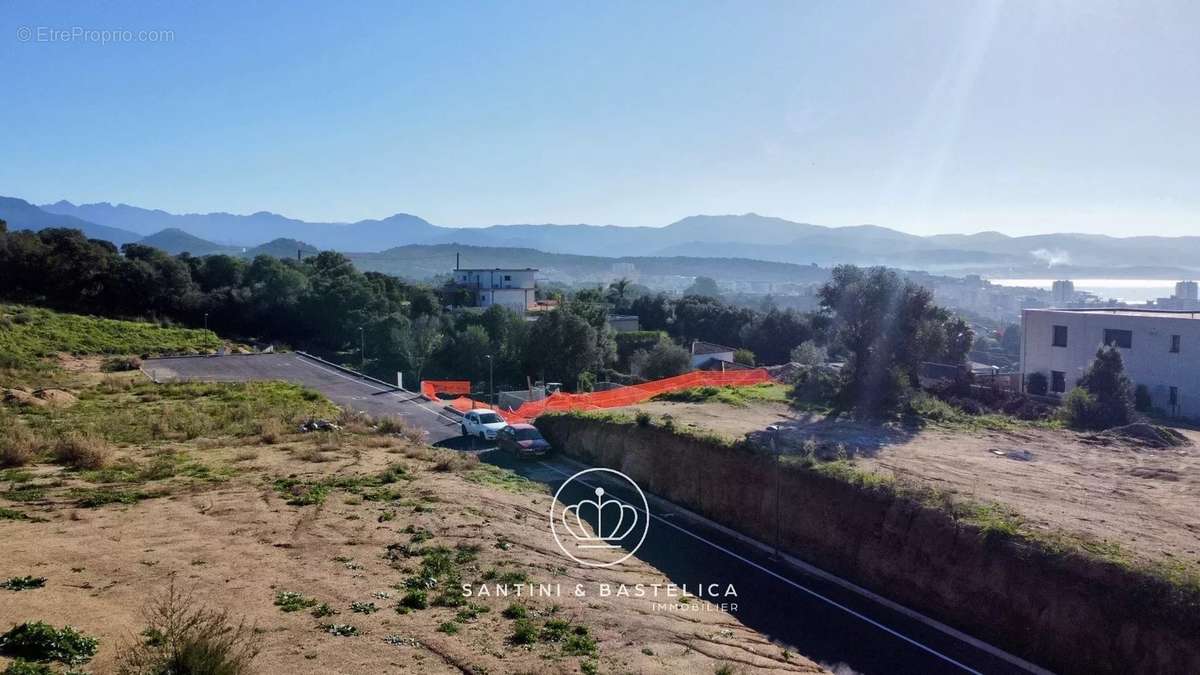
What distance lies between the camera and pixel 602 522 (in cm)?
1719

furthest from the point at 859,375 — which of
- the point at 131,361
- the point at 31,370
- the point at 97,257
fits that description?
the point at 97,257

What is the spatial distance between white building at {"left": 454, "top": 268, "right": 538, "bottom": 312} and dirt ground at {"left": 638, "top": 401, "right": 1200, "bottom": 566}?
4994 centimetres

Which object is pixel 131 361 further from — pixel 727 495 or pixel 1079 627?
pixel 1079 627

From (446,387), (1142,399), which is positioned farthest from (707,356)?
(1142,399)

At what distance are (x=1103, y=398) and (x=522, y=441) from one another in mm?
20042

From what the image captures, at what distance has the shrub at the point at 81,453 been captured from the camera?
666 inches

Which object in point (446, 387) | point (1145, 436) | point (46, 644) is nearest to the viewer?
point (46, 644)

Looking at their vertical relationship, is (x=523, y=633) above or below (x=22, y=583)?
below

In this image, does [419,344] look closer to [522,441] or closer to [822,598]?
[522,441]

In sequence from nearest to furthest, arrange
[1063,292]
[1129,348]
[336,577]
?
[336,577] → [1129,348] → [1063,292]

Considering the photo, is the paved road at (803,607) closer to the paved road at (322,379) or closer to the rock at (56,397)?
the paved road at (322,379)

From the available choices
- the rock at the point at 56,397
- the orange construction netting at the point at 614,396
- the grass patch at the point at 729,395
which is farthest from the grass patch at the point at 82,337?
the grass patch at the point at 729,395

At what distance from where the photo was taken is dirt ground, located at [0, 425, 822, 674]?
8.70m

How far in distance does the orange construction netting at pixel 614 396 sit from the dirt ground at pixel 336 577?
1145 cm
